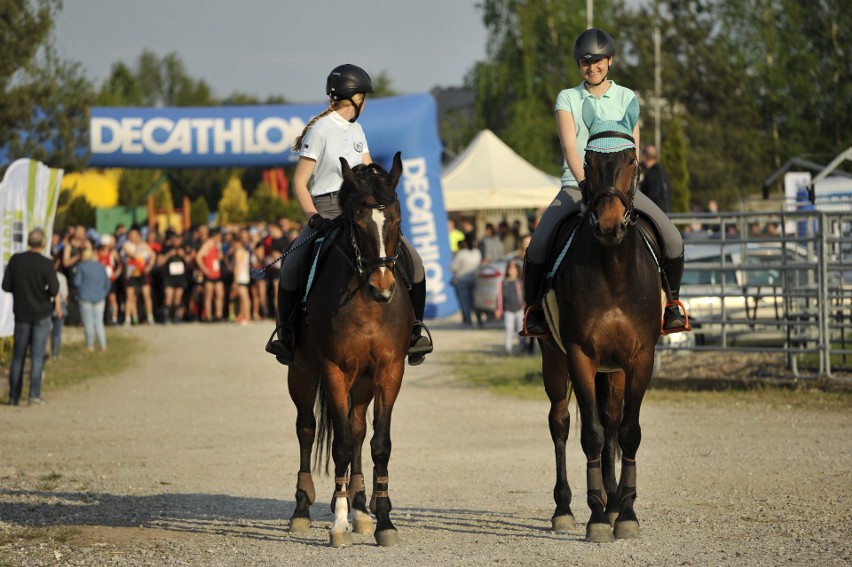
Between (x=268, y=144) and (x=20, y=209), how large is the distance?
12532mm

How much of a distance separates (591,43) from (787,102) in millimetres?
33401

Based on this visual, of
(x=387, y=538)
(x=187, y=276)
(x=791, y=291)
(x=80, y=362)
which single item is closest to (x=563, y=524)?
(x=387, y=538)

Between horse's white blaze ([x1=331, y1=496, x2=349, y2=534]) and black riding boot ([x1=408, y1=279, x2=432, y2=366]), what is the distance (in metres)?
1.05

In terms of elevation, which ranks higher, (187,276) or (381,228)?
(381,228)

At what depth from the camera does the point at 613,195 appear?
7.74 meters

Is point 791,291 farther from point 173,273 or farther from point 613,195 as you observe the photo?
point 173,273

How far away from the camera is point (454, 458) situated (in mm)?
12523

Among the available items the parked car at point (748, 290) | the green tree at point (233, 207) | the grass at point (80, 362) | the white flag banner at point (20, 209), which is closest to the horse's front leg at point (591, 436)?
the parked car at point (748, 290)

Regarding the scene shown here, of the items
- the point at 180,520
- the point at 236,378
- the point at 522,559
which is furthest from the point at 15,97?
the point at 522,559

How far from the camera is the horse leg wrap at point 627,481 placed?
328 inches

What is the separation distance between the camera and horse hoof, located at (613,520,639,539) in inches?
319

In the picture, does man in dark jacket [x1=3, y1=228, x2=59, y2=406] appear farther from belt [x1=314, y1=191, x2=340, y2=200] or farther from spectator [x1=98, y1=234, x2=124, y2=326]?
spectator [x1=98, y1=234, x2=124, y2=326]

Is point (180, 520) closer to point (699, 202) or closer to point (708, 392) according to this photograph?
point (708, 392)

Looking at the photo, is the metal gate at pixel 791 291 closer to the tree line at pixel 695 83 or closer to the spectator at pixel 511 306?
the spectator at pixel 511 306
